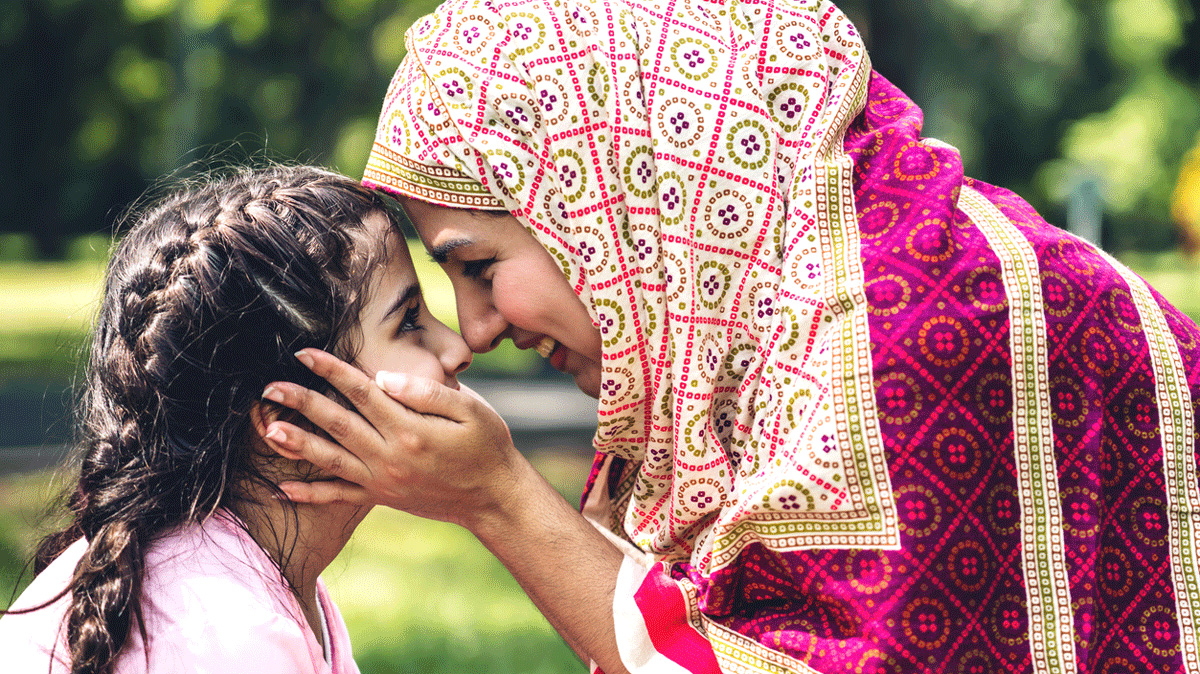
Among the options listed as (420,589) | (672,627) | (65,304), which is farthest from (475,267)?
(65,304)

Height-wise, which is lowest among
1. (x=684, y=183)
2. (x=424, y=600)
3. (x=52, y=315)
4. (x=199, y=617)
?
(x=52, y=315)

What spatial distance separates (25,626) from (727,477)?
146cm

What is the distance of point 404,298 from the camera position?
248 centimetres

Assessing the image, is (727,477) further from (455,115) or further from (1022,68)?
(1022,68)

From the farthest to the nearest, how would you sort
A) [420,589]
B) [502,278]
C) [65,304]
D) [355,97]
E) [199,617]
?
[355,97] → [65,304] → [420,589] → [502,278] → [199,617]

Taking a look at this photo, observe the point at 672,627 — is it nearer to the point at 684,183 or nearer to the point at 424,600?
the point at 684,183

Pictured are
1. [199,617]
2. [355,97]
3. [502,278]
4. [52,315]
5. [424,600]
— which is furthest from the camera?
[355,97]

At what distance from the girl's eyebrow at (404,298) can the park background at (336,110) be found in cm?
960

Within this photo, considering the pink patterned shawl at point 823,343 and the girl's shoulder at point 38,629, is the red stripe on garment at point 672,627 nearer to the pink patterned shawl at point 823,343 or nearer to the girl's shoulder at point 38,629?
the pink patterned shawl at point 823,343

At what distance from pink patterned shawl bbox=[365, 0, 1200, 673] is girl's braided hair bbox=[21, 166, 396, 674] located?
309 mm

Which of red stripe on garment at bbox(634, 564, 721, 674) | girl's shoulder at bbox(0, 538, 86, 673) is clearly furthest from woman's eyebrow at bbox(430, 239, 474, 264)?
girl's shoulder at bbox(0, 538, 86, 673)

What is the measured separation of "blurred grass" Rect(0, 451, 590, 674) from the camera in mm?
→ 4684

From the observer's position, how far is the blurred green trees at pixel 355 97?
25.3 metres

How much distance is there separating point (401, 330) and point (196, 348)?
47 centimetres
